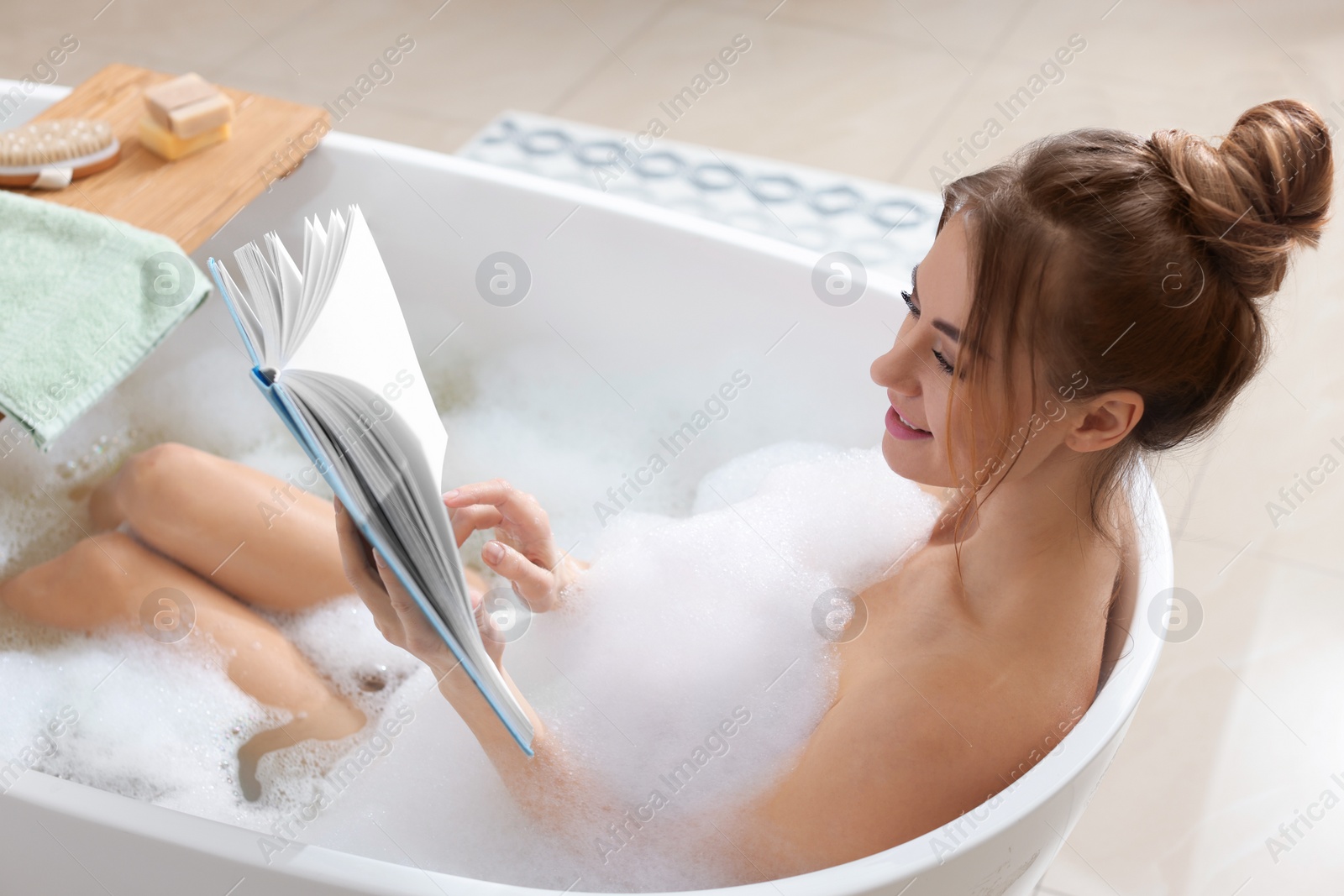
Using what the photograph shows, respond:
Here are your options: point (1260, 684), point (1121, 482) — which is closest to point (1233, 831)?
point (1260, 684)

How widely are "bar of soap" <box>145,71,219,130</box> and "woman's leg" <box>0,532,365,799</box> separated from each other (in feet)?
2.08

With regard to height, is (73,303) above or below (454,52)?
above

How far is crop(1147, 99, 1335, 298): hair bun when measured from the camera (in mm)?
825

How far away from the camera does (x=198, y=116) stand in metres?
1.64

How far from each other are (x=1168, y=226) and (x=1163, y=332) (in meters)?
0.08

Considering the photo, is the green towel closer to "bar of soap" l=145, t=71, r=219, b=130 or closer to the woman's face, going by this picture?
"bar of soap" l=145, t=71, r=219, b=130

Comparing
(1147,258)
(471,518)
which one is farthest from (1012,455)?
(471,518)

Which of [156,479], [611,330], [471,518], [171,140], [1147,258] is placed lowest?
[611,330]

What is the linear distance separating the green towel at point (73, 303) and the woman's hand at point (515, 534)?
1.61 feet

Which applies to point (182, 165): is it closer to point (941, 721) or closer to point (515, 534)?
point (515, 534)

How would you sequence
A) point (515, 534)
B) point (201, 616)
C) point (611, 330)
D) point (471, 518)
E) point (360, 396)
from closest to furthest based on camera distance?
1. point (360, 396)
2. point (471, 518)
3. point (515, 534)
4. point (201, 616)
5. point (611, 330)

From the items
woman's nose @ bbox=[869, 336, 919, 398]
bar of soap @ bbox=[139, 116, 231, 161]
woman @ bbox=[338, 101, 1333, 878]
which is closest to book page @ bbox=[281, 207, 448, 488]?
woman @ bbox=[338, 101, 1333, 878]

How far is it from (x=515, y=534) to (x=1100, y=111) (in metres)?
2.34

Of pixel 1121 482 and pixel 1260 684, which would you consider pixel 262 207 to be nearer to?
pixel 1121 482
